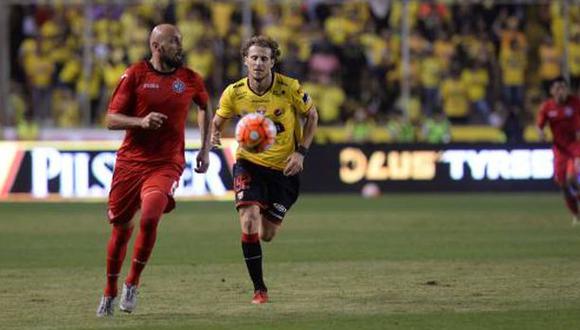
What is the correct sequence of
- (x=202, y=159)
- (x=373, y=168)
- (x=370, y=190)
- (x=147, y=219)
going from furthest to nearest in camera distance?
(x=373, y=168)
(x=370, y=190)
(x=202, y=159)
(x=147, y=219)

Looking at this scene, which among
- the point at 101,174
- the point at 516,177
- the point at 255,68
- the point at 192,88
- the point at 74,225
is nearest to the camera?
the point at 192,88

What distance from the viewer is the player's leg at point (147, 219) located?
10617mm

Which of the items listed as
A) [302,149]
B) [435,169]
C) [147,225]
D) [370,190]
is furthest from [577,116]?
[147,225]

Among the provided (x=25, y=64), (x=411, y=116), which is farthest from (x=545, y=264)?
(x=25, y=64)

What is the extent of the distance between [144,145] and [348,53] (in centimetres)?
2129

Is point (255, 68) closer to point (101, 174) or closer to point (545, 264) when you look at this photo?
point (545, 264)

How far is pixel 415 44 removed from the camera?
107 ft

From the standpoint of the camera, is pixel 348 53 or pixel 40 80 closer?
pixel 40 80

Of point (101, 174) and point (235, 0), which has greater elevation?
point (235, 0)

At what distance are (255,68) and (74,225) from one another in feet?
34.4

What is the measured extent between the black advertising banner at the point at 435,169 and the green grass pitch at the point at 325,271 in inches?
140

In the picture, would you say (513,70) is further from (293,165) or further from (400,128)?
(293,165)

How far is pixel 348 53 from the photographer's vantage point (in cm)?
3195

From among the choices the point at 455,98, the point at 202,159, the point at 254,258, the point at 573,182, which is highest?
the point at 202,159
